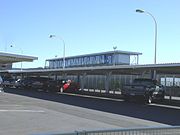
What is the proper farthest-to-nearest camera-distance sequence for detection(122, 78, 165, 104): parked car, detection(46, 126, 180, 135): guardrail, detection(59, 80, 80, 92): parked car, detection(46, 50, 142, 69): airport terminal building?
detection(46, 50, 142, 69): airport terminal building
detection(59, 80, 80, 92): parked car
detection(122, 78, 165, 104): parked car
detection(46, 126, 180, 135): guardrail

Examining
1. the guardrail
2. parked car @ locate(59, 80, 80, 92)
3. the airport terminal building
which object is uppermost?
the airport terminal building

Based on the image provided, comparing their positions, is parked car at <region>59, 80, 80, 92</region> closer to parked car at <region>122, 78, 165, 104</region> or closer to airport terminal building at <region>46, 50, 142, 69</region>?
parked car at <region>122, 78, 165, 104</region>

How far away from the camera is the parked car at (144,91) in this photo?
1229 inches

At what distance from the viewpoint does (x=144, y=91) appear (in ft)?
102

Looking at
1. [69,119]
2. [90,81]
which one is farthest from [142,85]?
[90,81]

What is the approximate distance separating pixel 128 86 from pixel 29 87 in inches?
929

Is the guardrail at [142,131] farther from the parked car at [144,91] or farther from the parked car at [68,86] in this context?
the parked car at [68,86]

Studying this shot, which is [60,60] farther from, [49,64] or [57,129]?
[57,129]

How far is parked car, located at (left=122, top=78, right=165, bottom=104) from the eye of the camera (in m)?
31.2

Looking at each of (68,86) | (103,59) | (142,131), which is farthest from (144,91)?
(103,59)

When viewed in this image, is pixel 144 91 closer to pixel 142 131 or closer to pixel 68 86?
pixel 68 86

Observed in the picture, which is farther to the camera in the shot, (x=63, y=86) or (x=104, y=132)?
(x=63, y=86)

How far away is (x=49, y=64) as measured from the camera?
424ft

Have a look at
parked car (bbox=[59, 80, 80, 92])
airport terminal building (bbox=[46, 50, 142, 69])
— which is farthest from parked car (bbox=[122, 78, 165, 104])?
airport terminal building (bbox=[46, 50, 142, 69])
